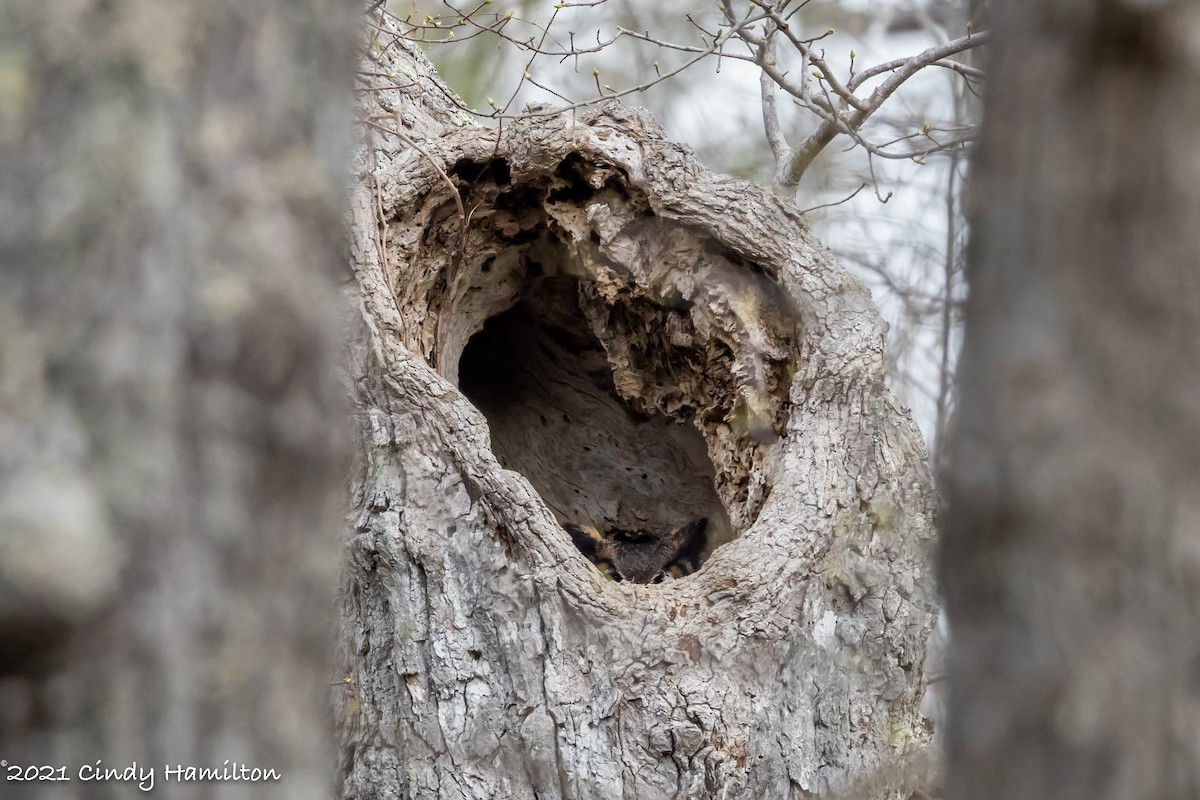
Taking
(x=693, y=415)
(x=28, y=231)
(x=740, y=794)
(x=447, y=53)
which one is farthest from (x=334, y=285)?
(x=447, y=53)

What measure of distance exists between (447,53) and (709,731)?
5676 millimetres

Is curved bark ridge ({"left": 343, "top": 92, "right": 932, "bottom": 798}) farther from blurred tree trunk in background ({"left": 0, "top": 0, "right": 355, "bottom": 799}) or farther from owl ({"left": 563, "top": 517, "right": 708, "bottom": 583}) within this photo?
blurred tree trunk in background ({"left": 0, "top": 0, "right": 355, "bottom": 799})

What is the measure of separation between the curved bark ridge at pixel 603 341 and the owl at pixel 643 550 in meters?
0.07

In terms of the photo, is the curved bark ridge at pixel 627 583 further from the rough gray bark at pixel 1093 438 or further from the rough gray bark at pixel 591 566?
the rough gray bark at pixel 1093 438

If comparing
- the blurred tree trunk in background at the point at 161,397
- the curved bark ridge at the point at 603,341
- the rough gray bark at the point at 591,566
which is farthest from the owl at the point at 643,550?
Answer: the blurred tree trunk in background at the point at 161,397

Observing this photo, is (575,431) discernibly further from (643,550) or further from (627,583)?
(627,583)

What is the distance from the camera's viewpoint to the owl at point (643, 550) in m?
3.91

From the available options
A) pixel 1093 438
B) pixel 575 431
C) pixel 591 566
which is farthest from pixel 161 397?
pixel 575 431

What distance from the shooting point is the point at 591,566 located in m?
2.79

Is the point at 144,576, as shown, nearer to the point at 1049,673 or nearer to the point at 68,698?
the point at 68,698

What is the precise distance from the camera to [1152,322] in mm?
823

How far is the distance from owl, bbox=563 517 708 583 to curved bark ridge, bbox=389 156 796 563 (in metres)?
0.07

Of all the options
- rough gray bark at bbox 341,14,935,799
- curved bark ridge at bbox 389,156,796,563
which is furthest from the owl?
rough gray bark at bbox 341,14,935,799

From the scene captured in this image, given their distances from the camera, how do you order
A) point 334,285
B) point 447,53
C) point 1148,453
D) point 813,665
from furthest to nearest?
point 447,53 < point 813,665 < point 334,285 < point 1148,453
